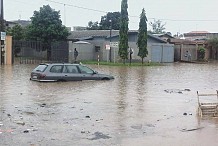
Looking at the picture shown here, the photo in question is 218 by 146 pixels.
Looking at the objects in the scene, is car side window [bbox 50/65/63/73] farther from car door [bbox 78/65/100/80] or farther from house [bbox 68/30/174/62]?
house [bbox 68/30/174/62]

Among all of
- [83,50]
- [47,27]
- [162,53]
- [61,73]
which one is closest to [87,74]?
[61,73]

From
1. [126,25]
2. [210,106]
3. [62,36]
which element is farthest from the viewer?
[62,36]

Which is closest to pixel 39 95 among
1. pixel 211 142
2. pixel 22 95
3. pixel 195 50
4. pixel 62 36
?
pixel 22 95

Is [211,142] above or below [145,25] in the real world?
below

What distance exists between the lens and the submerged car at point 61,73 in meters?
22.4

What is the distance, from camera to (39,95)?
55.8ft

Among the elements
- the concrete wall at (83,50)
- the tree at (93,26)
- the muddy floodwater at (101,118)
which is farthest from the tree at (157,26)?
the muddy floodwater at (101,118)

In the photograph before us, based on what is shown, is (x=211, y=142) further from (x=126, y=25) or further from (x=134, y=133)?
(x=126, y=25)

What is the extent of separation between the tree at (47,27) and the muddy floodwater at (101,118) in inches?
1185

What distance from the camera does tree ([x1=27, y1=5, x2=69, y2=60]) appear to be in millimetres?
49094

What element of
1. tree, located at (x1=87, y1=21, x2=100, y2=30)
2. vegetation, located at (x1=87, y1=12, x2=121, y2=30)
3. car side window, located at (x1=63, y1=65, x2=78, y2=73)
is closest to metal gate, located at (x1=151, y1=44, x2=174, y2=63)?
vegetation, located at (x1=87, y1=12, x2=121, y2=30)

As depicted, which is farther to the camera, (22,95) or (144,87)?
(144,87)

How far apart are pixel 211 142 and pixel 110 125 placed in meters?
2.77

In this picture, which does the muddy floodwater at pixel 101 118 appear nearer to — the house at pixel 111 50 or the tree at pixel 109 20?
the house at pixel 111 50
